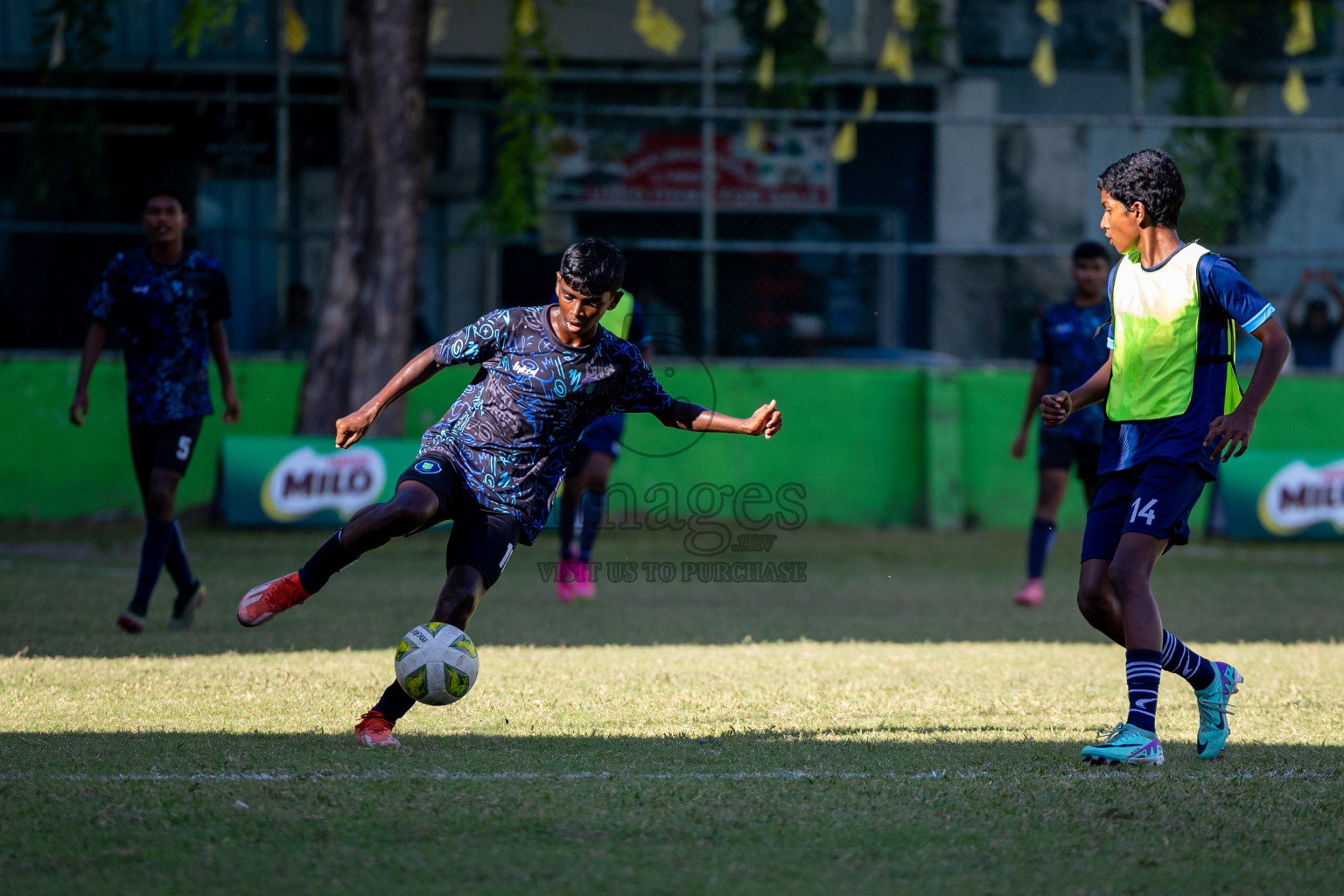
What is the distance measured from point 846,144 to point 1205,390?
36.9 feet

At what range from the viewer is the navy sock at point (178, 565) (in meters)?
7.76

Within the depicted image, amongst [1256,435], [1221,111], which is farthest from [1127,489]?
[1221,111]

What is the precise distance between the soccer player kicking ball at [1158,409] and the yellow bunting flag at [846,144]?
10.8 metres

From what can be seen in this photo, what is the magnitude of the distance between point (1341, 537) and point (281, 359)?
9731 mm

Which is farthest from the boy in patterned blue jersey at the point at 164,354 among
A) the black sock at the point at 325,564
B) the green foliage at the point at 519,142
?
the green foliage at the point at 519,142

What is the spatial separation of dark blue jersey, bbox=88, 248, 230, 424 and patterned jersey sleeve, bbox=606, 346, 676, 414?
333cm

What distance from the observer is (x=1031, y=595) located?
968 centimetres

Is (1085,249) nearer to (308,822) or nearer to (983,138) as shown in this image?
(308,822)

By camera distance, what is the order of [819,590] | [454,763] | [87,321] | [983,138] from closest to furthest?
[454,763], [819,590], [87,321], [983,138]

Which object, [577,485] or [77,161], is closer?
[577,485]

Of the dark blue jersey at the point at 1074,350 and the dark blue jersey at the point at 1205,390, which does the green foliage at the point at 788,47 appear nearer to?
the dark blue jersey at the point at 1074,350

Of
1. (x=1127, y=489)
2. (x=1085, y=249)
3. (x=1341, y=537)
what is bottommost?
(x=1341, y=537)

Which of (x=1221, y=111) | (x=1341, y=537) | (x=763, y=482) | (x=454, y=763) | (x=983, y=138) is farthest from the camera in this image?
(x=983, y=138)

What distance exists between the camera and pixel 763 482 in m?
14.2
